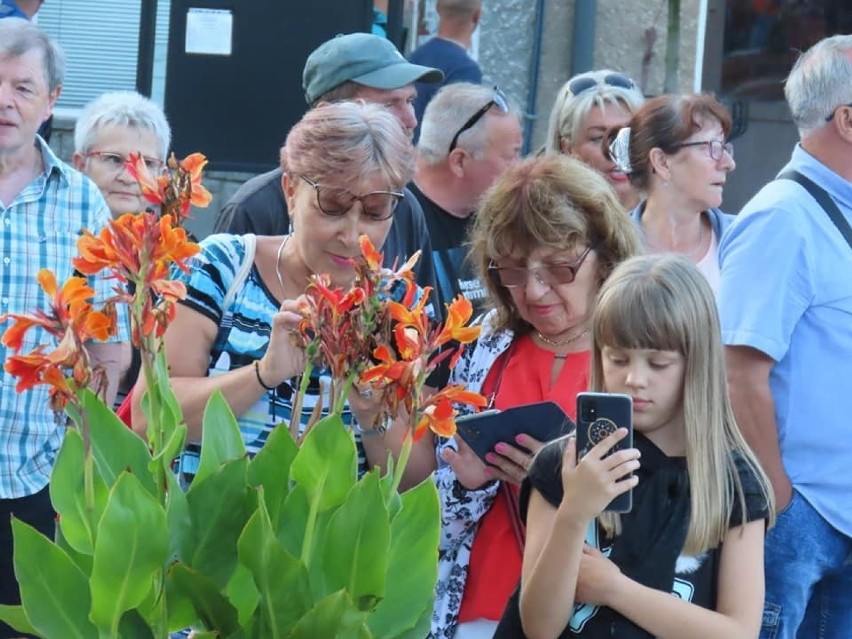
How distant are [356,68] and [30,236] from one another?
3.92 feet

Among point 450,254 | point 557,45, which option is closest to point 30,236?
point 450,254

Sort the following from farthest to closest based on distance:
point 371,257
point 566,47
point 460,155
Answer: point 566,47 → point 460,155 → point 371,257

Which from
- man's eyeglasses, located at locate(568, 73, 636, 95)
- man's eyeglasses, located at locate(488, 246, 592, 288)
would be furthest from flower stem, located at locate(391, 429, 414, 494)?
man's eyeglasses, located at locate(568, 73, 636, 95)

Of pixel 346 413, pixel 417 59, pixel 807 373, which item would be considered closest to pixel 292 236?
pixel 346 413

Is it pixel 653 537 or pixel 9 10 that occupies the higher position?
pixel 9 10

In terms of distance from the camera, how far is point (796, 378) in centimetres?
345

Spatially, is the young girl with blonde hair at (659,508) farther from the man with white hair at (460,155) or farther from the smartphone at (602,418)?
the man with white hair at (460,155)

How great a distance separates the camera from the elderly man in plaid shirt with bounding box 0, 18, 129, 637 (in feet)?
11.6

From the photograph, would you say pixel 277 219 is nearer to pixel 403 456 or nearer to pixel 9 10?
pixel 9 10

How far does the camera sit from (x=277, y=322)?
2328 mm

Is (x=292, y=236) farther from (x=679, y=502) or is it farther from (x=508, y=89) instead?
(x=508, y=89)

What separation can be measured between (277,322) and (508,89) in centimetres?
551

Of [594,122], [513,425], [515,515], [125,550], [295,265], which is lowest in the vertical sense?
[515,515]

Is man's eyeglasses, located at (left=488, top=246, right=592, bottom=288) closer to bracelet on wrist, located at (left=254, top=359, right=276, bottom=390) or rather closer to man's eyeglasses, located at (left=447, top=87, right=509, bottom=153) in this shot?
bracelet on wrist, located at (left=254, top=359, right=276, bottom=390)
